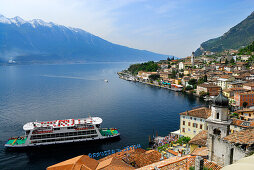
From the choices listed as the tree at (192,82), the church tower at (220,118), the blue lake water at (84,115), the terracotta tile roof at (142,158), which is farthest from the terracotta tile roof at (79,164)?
the tree at (192,82)

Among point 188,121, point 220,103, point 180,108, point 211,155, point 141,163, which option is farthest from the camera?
point 180,108

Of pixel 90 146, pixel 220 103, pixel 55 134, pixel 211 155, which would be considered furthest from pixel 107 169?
pixel 55 134

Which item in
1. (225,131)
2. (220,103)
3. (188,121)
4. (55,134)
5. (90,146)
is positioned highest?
(220,103)

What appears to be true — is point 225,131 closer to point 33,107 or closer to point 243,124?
point 243,124

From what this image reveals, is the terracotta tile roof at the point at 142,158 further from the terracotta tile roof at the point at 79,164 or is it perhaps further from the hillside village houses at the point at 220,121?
the hillside village houses at the point at 220,121

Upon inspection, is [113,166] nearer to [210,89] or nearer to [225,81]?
[210,89]

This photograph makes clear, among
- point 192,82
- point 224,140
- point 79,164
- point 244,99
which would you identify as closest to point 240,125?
point 224,140

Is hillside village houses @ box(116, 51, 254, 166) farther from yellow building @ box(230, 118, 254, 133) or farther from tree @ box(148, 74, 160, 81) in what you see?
tree @ box(148, 74, 160, 81)
